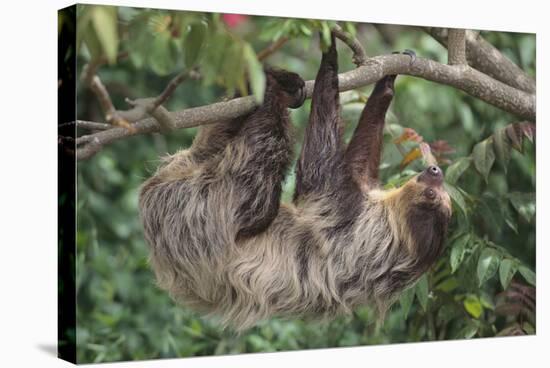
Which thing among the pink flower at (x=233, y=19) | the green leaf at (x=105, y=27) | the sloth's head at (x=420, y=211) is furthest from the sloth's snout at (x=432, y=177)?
the green leaf at (x=105, y=27)

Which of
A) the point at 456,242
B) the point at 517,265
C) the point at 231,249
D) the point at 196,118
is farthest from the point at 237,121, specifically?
the point at 517,265

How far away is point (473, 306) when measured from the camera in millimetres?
6500

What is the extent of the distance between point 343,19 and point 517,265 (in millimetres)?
2159

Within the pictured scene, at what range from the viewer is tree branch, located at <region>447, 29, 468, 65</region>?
6.07 meters

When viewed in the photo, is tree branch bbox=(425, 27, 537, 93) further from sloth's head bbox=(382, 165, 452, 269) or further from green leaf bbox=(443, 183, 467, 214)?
sloth's head bbox=(382, 165, 452, 269)

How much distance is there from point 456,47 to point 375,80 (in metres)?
0.95

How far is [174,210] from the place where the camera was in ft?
16.9

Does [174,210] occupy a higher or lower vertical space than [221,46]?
lower

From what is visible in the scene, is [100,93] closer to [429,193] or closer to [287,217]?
[287,217]

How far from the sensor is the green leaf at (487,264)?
611 centimetres

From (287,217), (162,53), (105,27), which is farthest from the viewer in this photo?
(287,217)

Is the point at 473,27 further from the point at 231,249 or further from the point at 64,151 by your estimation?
the point at 64,151

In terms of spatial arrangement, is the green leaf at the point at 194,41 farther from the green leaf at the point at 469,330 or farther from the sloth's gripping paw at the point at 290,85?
the green leaf at the point at 469,330

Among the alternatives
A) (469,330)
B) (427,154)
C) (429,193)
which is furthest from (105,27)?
(469,330)
